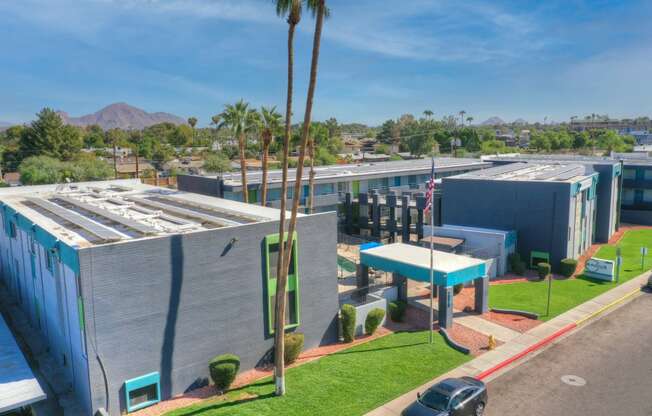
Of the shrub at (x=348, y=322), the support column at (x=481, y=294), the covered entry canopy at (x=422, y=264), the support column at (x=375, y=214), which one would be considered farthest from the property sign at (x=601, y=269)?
the shrub at (x=348, y=322)

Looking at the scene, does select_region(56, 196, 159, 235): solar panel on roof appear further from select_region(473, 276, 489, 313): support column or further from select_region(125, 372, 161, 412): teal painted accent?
select_region(473, 276, 489, 313): support column

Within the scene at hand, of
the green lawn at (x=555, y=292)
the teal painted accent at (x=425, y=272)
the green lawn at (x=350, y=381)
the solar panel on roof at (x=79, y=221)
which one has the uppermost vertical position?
the solar panel on roof at (x=79, y=221)

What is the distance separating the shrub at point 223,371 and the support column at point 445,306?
1246 centimetres

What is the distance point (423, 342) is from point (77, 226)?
60.2 feet

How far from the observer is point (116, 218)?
2523 centimetres

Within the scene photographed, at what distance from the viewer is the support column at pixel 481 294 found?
96.8 feet

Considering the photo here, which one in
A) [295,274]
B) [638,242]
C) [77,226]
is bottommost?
[638,242]

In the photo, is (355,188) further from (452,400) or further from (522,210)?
(452,400)

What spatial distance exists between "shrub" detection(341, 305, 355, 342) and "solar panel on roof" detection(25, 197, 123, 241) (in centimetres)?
1170

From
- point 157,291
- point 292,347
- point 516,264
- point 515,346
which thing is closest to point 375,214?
point 516,264

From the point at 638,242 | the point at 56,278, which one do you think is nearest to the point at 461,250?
the point at 638,242

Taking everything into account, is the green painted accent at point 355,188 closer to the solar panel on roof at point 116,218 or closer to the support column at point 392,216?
the support column at point 392,216

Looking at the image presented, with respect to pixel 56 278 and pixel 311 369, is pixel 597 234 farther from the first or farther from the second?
pixel 56 278

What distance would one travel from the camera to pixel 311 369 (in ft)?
73.0
